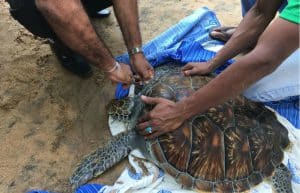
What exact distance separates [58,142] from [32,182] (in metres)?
0.27

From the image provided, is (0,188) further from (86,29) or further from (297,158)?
(297,158)

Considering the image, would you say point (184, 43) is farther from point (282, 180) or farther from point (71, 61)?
point (282, 180)

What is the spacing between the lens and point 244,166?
194 centimetres

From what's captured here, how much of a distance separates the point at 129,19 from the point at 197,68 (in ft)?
1.53

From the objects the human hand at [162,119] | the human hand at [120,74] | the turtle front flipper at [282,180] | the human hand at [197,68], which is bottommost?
the turtle front flipper at [282,180]

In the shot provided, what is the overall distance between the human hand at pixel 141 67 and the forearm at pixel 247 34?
366 millimetres

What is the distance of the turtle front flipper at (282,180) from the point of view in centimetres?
198

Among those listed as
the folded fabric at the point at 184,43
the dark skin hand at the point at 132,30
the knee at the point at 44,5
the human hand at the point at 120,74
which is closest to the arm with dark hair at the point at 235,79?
the human hand at the point at 120,74

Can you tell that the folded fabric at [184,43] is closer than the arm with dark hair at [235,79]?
No

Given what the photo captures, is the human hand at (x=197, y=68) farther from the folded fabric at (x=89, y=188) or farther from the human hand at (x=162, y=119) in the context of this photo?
the folded fabric at (x=89, y=188)

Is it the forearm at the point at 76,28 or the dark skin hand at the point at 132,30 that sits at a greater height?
the forearm at the point at 76,28

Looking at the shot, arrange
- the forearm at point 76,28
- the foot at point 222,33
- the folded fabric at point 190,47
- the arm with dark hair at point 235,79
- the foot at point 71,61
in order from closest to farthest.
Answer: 1. the arm with dark hair at point 235,79
2. the forearm at point 76,28
3. the folded fabric at point 190,47
4. the foot at point 71,61
5. the foot at point 222,33

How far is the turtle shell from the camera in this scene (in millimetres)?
1921

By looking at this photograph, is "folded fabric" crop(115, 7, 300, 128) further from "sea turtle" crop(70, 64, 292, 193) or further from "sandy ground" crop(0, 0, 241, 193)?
"sea turtle" crop(70, 64, 292, 193)
